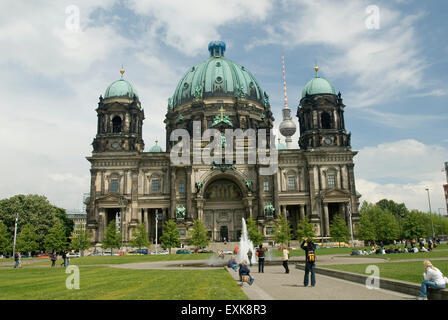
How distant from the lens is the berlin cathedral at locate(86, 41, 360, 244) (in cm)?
7150

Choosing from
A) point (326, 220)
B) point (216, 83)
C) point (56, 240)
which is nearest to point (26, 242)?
point (56, 240)

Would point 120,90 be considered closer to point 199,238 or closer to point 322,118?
point 199,238

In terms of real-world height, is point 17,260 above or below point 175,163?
below

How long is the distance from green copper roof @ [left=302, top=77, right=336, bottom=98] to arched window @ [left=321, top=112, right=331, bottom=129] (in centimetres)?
465

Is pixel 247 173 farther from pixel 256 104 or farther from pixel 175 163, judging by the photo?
pixel 256 104

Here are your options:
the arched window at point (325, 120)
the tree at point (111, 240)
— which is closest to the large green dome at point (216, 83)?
the arched window at point (325, 120)

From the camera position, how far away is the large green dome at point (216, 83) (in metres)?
85.3

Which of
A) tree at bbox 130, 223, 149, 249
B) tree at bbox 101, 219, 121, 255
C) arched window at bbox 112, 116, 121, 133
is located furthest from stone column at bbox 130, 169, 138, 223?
arched window at bbox 112, 116, 121, 133

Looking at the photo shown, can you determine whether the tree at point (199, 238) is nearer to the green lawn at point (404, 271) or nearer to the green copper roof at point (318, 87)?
the green copper roof at point (318, 87)

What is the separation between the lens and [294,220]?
254 feet

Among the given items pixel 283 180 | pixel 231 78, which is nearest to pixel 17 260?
pixel 283 180

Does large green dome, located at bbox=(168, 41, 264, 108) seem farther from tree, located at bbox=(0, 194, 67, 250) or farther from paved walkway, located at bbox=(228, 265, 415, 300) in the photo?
paved walkway, located at bbox=(228, 265, 415, 300)
